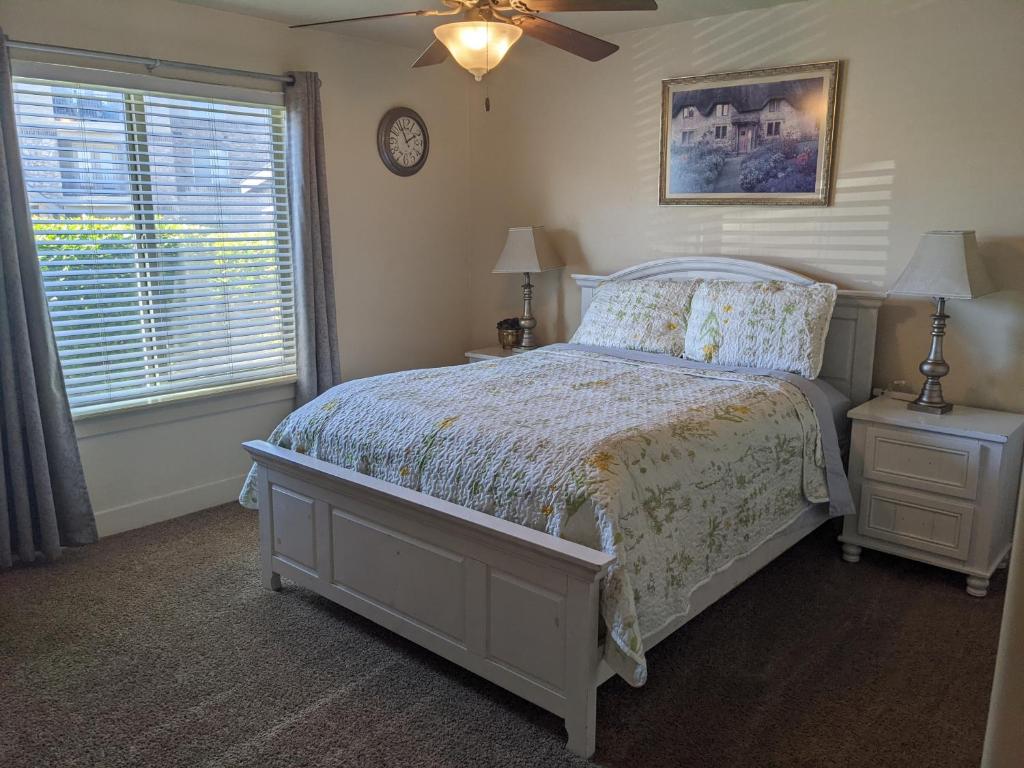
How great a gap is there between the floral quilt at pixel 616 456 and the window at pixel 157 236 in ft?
3.32

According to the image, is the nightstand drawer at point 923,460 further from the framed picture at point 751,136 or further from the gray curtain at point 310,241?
the gray curtain at point 310,241

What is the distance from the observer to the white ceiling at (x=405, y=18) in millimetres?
3602

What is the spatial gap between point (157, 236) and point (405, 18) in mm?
1569

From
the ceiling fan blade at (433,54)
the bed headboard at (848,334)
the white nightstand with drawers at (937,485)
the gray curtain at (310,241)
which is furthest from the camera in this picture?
the gray curtain at (310,241)

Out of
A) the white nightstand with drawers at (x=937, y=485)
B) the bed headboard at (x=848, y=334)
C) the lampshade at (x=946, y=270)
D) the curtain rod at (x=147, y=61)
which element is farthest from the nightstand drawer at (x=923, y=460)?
the curtain rod at (x=147, y=61)

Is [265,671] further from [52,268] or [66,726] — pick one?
[52,268]

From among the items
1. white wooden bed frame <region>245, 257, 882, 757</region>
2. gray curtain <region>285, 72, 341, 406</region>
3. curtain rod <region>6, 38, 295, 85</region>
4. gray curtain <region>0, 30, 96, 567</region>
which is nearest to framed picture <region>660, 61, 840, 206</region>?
white wooden bed frame <region>245, 257, 882, 757</region>

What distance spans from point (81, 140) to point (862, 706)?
358cm

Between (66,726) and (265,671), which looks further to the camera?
(265,671)

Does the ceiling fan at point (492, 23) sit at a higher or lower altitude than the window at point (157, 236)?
higher

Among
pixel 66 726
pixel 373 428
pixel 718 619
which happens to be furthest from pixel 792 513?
pixel 66 726

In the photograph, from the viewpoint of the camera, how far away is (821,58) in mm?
3674

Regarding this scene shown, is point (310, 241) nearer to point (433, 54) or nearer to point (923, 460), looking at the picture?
point (433, 54)

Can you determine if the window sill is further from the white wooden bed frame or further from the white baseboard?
the white wooden bed frame
